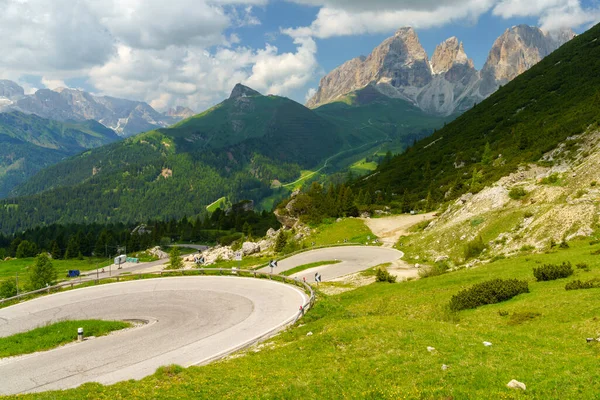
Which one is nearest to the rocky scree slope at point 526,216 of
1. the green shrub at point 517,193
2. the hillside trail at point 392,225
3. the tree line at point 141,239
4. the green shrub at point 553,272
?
the green shrub at point 517,193

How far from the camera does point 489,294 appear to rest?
71.8 ft

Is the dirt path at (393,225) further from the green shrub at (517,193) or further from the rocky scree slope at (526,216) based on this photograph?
the green shrub at (517,193)

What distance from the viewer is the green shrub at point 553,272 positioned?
22.9 metres

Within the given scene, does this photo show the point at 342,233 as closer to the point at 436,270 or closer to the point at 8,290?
the point at 436,270

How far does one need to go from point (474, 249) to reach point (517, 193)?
1445 cm

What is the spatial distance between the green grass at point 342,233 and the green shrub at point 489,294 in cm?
4803

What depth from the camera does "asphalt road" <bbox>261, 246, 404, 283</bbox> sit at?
51594 millimetres

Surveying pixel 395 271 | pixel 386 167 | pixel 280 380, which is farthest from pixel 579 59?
pixel 280 380

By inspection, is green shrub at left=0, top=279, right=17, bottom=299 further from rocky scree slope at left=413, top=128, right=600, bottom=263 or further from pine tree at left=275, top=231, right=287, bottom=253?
rocky scree slope at left=413, top=128, right=600, bottom=263

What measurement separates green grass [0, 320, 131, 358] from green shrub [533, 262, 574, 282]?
2734 cm

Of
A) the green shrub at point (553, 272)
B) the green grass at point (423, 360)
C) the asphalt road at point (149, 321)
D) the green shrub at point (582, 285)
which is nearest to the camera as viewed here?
the green grass at point (423, 360)

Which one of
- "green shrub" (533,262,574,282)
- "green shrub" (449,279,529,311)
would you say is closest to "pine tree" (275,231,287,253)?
"green shrub" (449,279,529,311)

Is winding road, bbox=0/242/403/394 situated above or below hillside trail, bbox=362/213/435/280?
below

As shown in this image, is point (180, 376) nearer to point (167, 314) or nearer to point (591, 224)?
point (167, 314)
